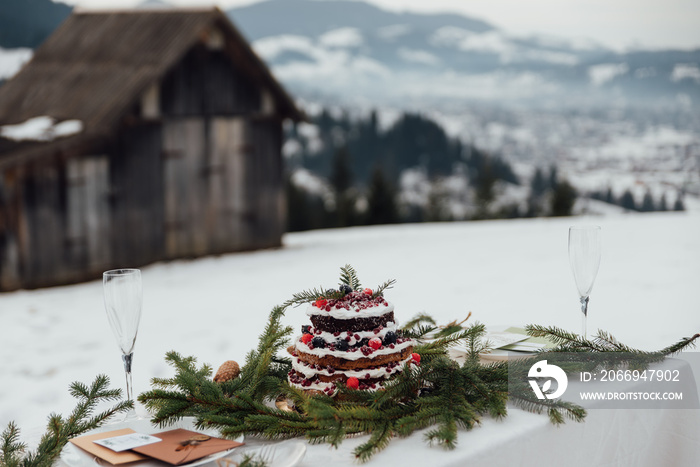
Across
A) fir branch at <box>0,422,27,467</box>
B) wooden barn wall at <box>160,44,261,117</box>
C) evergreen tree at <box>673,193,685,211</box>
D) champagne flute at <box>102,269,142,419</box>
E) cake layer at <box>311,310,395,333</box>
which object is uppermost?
wooden barn wall at <box>160,44,261,117</box>

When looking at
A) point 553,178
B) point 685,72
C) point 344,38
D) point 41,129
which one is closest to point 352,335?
point 41,129

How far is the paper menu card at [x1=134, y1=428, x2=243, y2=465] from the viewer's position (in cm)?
Answer: 173

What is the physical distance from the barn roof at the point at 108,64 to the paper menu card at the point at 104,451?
8.57m

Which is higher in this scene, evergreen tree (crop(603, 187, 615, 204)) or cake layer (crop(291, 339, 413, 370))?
cake layer (crop(291, 339, 413, 370))

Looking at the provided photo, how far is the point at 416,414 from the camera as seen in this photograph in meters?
1.96

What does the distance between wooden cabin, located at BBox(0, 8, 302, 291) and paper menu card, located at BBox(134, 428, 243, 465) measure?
26.8 feet

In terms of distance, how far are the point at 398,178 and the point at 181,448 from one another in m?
40.7

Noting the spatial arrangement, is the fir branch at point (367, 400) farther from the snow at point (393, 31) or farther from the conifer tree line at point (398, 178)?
the snow at point (393, 31)

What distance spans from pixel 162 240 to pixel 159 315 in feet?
11.6

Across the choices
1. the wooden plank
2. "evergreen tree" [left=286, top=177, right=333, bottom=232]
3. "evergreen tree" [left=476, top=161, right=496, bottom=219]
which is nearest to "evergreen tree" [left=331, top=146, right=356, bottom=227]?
"evergreen tree" [left=286, top=177, right=333, bottom=232]

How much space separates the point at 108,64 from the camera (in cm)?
1123

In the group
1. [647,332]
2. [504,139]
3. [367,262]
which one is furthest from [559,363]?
[504,139]

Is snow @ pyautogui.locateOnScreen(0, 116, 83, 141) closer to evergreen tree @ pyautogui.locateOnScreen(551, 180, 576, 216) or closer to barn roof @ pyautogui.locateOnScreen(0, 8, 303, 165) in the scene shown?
barn roof @ pyautogui.locateOnScreen(0, 8, 303, 165)

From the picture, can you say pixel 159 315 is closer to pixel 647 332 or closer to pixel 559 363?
pixel 647 332
